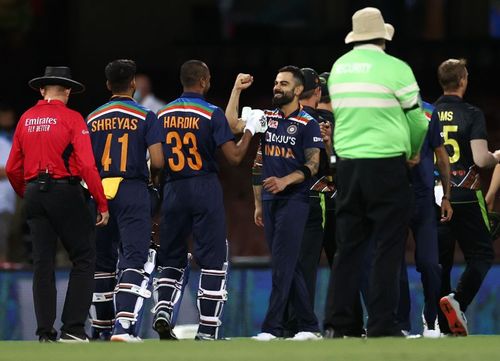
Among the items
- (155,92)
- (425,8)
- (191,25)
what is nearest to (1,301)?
(155,92)

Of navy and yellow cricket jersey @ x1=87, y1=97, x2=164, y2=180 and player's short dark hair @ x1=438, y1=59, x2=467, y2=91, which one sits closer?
navy and yellow cricket jersey @ x1=87, y1=97, x2=164, y2=180

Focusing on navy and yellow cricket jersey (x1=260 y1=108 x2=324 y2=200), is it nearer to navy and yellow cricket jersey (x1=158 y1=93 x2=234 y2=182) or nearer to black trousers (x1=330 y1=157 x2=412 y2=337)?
navy and yellow cricket jersey (x1=158 y1=93 x2=234 y2=182)

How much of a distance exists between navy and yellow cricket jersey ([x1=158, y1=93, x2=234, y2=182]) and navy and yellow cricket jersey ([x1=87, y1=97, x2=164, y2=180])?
13 centimetres

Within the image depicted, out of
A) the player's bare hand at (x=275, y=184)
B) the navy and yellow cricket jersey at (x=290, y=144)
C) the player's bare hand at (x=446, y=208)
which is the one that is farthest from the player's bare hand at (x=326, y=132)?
the player's bare hand at (x=446, y=208)

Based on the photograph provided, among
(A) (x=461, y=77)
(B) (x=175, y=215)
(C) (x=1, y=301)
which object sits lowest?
(C) (x=1, y=301)

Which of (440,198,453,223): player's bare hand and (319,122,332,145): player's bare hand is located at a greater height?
(319,122,332,145): player's bare hand

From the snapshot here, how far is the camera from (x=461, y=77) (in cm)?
1306

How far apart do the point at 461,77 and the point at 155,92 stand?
1078cm

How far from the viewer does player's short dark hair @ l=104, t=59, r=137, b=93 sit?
12.7 metres

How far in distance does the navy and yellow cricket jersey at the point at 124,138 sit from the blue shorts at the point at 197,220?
0.96ft

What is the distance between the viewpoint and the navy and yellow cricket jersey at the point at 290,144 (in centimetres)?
1273

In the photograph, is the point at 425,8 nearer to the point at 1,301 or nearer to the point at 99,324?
the point at 1,301

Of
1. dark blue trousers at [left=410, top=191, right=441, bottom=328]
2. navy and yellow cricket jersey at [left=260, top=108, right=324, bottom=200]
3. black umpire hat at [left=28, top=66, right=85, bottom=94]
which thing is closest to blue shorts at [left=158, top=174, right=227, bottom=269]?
navy and yellow cricket jersey at [left=260, top=108, right=324, bottom=200]

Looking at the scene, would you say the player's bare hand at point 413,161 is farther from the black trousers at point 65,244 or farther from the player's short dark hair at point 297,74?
the black trousers at point 65,244
